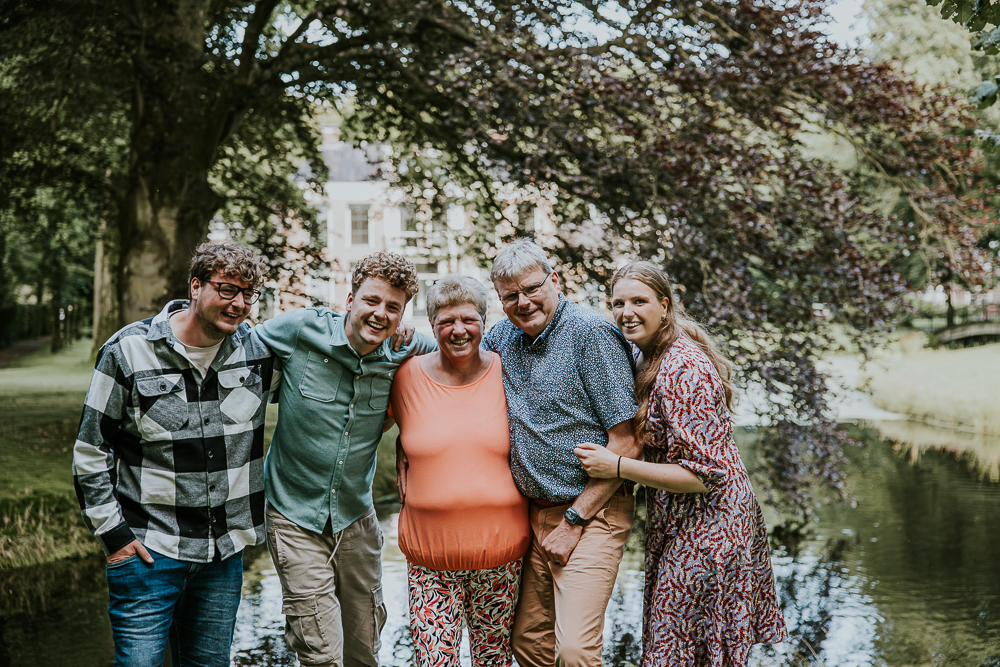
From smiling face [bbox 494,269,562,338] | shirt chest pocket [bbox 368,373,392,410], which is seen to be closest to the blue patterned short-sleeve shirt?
smiling face [bbox 494,269,562,338]

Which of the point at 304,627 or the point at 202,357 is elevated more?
the point at 202,357

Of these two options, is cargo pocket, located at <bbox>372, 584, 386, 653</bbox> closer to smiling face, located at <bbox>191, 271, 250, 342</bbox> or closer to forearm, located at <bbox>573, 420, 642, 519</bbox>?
forearm, located at <bbox>573, 420, 642, 519</bbox>

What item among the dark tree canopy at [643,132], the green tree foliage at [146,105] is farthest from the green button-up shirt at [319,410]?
the green tree foliage at [146,105]

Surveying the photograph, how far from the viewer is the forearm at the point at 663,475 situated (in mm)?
2783

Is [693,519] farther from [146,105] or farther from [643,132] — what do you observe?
[146,105]

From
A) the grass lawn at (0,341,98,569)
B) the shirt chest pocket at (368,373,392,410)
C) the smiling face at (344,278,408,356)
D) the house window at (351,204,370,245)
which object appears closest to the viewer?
the smiling face at (344,278,408,356)

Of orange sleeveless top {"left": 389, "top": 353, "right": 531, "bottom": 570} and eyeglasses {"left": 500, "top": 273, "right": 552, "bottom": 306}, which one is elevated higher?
eyeglasses {"left": 500, "top": 273, "right": 552, "bottom": 306}

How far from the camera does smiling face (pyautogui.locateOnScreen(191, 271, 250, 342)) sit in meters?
2.77

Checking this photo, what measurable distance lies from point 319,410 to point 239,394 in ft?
1.11

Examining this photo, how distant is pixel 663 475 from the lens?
280 cm

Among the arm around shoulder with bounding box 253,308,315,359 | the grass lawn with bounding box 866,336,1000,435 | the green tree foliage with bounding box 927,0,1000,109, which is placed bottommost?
the grass lawn with bounding box 866,336,1000,435

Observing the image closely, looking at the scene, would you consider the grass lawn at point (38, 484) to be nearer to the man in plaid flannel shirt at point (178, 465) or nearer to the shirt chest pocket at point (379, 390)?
the man in plaid flannel shirt at point (178, 465)

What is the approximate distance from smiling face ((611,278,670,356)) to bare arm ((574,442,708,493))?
1.49 feet

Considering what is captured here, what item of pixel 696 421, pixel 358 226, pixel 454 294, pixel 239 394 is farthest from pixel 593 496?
pixel 358 226
